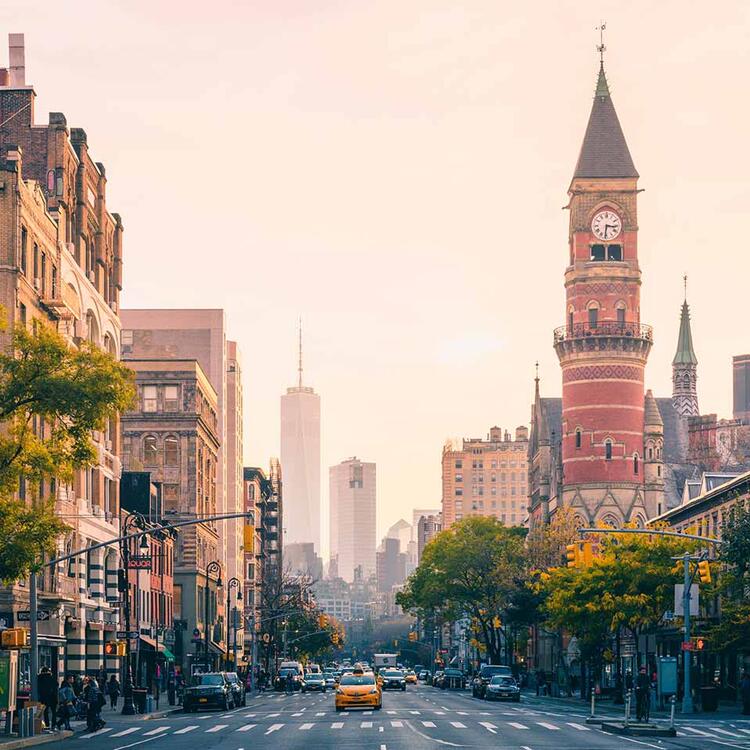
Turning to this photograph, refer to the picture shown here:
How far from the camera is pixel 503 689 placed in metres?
84.2

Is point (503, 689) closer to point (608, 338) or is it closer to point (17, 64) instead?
point (17, 64)

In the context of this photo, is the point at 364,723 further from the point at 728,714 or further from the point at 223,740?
the point at 728,714

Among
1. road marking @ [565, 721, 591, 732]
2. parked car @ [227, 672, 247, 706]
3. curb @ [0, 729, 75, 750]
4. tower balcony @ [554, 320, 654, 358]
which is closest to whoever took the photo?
curb @ [0, 729, 75, 750]

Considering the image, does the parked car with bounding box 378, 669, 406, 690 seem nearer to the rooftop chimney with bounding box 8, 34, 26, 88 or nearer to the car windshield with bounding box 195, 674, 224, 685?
the car windshield with bounding box 195, 674, 224, 685

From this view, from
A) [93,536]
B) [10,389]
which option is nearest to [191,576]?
[93,536]

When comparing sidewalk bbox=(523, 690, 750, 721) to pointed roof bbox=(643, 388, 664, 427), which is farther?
pointed roof bbox=(643, 388, 664, 427)

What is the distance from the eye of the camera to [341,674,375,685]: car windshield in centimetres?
6706

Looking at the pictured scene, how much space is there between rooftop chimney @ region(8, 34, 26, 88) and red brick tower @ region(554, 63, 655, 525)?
197 feet

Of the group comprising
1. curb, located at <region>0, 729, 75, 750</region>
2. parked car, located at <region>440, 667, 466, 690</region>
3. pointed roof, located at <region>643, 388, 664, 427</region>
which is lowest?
parked car, located at <region>440, 667, 466, 690</region>

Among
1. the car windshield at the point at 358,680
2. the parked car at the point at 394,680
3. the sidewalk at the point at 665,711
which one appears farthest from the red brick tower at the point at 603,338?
the car windshield at the point at 358,680

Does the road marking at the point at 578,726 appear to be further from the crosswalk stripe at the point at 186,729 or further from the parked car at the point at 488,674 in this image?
the parked car at the point at 488,674

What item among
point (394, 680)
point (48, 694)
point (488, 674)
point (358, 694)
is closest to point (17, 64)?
point (358, 694)

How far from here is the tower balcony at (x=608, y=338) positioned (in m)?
122

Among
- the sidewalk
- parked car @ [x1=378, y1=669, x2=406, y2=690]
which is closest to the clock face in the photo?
parked car @ [x1=378, y1=669, x2=406, y2=690]
